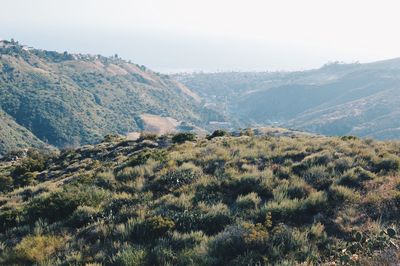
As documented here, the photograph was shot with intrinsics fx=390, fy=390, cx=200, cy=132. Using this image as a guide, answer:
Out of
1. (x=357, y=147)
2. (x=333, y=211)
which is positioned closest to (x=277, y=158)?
(x=357, y=147)

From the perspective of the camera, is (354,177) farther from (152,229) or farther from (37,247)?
(37,247)

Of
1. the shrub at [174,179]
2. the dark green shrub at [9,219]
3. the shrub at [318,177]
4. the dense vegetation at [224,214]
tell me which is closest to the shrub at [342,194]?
the dense vegetation at [224,214]

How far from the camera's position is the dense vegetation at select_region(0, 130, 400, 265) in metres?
7.16

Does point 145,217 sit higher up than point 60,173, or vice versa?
point 145,217

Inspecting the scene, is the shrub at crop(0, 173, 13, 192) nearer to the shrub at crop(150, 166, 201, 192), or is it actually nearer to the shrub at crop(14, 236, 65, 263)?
the shrub at crop(150, 166, 201, 192)

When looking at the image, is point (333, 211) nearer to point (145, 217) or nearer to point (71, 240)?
point (145, 217)

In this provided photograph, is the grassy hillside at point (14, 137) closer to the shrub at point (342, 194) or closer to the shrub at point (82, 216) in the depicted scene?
the shrub at point (82, 216)

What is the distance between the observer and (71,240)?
8.53m

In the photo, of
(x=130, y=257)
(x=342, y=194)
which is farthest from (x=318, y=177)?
(x=130, y=257)

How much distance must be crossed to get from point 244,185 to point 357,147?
6533 mm

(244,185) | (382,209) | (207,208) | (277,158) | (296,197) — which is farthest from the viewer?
(277,158)

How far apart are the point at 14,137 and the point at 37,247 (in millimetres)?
186351

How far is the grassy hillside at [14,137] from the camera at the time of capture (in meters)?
164

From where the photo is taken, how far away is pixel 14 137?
176250 mm
